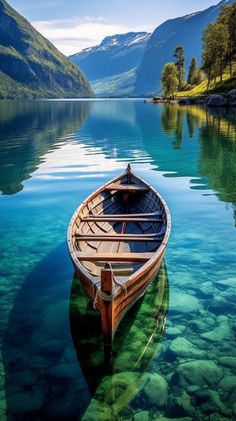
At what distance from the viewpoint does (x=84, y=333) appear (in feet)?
34.3

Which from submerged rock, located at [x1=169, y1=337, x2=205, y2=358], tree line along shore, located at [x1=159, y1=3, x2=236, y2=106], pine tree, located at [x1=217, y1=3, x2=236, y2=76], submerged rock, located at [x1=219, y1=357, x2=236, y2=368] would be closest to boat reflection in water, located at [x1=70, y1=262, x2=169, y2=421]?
submerged rock, located at [x1=169, y1=337, x2=205, y2=358]

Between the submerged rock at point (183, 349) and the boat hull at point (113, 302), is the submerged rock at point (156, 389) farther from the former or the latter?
the boat hull at point (113, 302)

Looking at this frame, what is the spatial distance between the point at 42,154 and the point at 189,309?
3440 cm

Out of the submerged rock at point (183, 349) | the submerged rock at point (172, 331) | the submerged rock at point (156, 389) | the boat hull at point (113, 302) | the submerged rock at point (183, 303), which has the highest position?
the boat hull at point (113, 302)

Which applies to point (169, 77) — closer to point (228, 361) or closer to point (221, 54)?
point (221, 54)

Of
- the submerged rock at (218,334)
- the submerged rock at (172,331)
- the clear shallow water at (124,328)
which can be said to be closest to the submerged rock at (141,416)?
the clear shallow water at (124,328)

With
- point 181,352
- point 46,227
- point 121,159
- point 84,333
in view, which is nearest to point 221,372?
point 181,352

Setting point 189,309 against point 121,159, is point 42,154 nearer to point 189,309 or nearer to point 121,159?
point 121,159

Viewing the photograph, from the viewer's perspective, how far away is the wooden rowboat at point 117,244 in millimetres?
8812

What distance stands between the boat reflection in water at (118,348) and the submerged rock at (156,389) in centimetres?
21

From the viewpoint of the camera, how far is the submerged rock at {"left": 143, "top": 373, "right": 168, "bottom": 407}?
8.16 m

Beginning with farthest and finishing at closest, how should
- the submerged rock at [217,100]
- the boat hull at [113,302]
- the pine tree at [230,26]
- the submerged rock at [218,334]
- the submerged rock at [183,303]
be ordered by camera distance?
the pine tree at [230,26], the submerged rock at [217,100], the submerged rock at [183,303], the submerged rock at [218,334], the boat hull at [113,302]

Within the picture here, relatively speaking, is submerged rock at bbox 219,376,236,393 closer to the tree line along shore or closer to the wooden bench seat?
the wooden bench seat

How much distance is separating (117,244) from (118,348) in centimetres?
515
